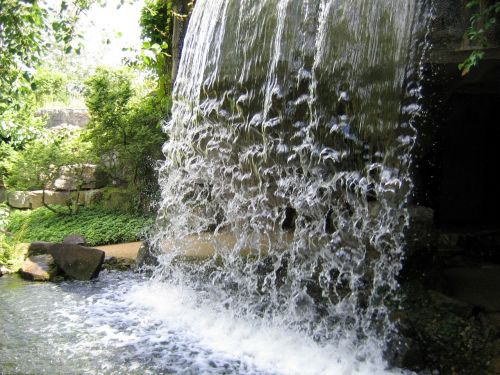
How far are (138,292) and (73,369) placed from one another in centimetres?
224

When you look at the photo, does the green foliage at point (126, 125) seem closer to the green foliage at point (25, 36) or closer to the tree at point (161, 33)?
the tree at point (161, 33)

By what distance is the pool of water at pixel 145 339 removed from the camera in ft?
12.5

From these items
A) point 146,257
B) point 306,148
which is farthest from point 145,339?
point 146,257

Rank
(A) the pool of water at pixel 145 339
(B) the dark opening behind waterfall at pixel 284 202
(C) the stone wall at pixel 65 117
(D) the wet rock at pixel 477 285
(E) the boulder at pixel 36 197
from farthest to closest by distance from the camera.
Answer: (C) the stone wall at pixel 65 117
(E) the boulder at pixel 36 197
(D) the wet rock at pixel 477 285
(B) the dark opening behind waterfall at pixel 284 202
(A) the pool of water at pixel 145 339

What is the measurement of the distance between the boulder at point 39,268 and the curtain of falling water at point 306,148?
171 cm

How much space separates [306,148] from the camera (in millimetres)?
4707

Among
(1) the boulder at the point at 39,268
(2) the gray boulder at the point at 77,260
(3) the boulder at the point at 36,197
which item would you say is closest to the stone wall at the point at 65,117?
(3) the boulder at the point at 36,197

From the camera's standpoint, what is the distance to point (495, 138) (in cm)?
634

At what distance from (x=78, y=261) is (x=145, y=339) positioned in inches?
105

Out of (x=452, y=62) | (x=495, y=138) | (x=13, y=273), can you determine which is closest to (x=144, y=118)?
(x=13, y=273)

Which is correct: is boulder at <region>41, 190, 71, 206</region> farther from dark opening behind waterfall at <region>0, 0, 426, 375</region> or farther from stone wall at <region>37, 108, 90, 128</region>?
dark opening behind waterfall at <region>0, 0, 426, 375</region>

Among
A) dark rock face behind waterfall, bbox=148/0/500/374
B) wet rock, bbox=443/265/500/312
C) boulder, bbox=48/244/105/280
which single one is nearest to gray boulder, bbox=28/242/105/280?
boulder, bbox=48/244/105/280

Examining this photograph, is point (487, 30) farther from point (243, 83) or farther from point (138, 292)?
point (138, 292)

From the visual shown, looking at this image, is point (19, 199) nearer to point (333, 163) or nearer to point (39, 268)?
point (39, 268)
